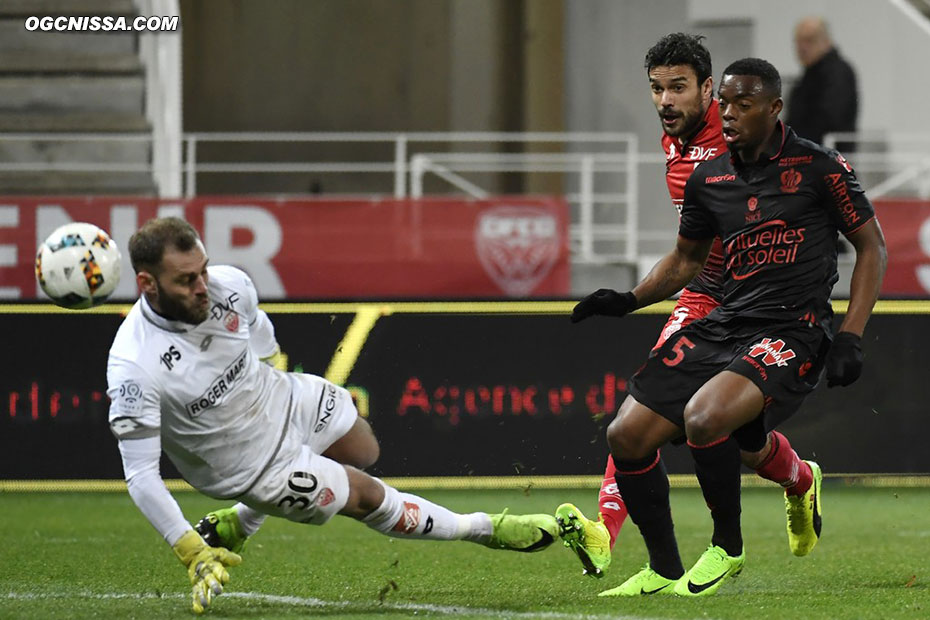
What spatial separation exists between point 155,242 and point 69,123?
826cm

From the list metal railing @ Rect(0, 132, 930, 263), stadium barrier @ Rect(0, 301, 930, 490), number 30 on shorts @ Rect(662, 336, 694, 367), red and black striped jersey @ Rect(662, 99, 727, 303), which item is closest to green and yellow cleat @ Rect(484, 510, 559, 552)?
number 30 on shorts @ Rect(662, 336, 694, 367)

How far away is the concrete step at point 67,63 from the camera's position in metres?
12.9

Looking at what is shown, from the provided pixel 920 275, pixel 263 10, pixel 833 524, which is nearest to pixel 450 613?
pixel 833 524

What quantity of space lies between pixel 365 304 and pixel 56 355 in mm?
1894

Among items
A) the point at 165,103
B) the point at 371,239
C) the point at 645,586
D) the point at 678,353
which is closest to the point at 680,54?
the point at 678,353

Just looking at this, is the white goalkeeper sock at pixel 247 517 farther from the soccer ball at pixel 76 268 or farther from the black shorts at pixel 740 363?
the black shorts at pixel 740 363

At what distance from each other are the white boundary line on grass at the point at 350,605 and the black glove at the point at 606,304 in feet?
4.21

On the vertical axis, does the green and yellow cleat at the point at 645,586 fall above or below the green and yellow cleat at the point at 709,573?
below

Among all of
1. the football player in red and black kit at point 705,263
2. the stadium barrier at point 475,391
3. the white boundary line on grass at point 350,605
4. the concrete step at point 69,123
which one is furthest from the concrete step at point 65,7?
the white boundary line on grass at point 350,605

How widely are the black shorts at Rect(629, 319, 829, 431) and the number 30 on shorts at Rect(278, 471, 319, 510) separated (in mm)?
1312

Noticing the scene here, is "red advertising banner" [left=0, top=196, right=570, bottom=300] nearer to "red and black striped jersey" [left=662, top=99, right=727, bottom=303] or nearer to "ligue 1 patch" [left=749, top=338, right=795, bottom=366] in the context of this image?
"red and black striped jersey" [left=662, top=99, right=727, bottom=303]

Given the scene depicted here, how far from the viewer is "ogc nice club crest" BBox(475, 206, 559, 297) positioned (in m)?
10.8

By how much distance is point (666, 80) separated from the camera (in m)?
6.15

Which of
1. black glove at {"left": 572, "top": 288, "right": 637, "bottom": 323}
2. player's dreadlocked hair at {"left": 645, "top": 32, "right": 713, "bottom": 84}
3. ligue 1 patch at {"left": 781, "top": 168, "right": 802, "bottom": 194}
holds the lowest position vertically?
black glove at {"left": 572, "top": 288, "right": 637, "bottom": 323}
